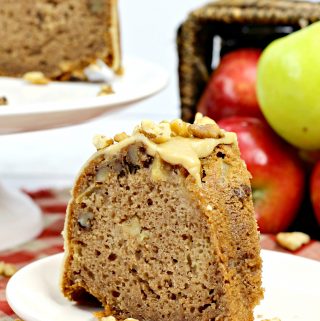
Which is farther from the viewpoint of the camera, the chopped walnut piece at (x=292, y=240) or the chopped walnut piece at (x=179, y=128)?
the chopped walnut piece at (x=292, y=240)

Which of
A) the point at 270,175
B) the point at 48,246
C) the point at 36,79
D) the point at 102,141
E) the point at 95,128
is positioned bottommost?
the point at 95,128

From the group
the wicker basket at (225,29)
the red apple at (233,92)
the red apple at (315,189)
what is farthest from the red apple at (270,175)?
the wicker basket at (225,29)

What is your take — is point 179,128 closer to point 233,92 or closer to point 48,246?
point 48,246

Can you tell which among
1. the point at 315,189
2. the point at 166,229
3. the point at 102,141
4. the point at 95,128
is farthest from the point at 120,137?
the point at 95,128

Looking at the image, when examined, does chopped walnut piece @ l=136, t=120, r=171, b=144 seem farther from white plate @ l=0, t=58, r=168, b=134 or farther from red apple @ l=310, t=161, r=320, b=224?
red apple @ l=310, t=161, r=320, b=224

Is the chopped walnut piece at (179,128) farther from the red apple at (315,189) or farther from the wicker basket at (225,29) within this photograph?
the wicker basket at (225,29)
